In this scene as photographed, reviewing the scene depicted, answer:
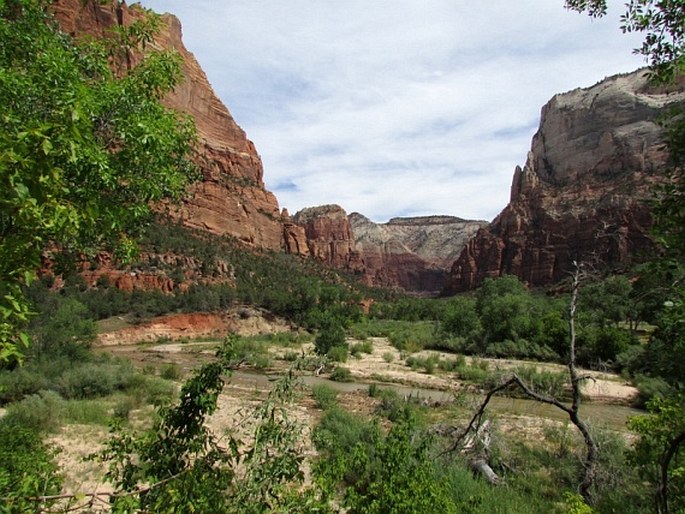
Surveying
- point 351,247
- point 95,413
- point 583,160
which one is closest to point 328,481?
point 95,413

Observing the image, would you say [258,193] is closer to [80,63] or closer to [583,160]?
[583,160]

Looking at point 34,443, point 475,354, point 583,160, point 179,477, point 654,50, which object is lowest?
point 475,354

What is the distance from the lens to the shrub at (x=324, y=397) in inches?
569

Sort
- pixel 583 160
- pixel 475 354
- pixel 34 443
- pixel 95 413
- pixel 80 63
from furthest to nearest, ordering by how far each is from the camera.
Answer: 1. pixel 583 160
2. pixel 475 354
3. pixel 95 413
4. pixel 34 443
5. pixel 80 63

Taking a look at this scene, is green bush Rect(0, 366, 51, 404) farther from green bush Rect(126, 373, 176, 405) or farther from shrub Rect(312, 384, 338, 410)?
shrub Rect(312, 384, 338, 410)

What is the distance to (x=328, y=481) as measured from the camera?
3176 mm

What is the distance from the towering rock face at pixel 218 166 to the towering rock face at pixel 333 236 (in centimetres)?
4379

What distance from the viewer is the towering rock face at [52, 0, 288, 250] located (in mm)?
75181

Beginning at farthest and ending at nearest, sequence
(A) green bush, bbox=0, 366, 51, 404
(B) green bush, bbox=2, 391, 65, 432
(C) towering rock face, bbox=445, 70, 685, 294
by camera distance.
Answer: (C) towering rock face, bbox=445, 70, 685, 294 → (A) green bush, bbox=0, 366, 51, 404 → (B) green bush, bbox=2, 391, 65, 432

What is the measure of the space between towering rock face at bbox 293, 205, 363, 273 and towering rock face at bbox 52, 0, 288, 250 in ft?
144

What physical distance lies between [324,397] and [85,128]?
13843 millimetres

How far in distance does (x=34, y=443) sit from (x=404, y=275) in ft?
574

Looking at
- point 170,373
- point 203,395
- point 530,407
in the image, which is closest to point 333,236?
point 170,373

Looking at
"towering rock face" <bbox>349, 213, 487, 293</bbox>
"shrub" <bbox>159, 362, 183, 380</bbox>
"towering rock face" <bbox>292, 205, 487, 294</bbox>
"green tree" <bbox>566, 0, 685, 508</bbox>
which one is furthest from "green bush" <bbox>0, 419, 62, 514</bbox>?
"towering rock face" <bbox>349, 213, 487, 293</bbox>
